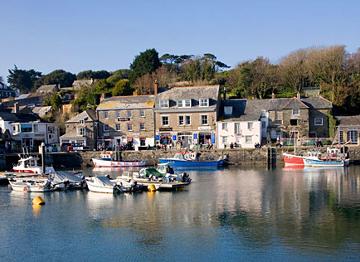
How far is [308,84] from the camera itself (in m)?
82.4

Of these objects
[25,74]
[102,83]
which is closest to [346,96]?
[102,83]

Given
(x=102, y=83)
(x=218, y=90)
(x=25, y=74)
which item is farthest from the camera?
(x=25, y=74)

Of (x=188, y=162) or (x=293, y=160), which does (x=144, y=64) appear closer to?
(x=188, y=162)

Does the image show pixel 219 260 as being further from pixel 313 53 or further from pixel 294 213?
pixel 313 53

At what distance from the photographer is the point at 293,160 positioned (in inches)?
2349

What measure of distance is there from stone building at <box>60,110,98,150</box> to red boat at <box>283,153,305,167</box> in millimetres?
25961

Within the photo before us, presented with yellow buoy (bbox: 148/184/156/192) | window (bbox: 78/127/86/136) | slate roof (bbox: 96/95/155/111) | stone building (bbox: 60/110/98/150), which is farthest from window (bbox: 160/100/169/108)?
yellow buoy (bbox: 148/184/156/192)

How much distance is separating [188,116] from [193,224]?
135 ft

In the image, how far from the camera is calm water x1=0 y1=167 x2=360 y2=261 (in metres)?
24.5

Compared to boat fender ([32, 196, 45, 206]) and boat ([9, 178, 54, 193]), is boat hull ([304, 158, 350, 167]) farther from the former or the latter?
boat fender ([32, 196, 45, 206])

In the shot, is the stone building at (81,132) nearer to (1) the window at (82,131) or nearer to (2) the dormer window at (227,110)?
(1) the window at (82,131)

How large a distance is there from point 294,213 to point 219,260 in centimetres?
1031

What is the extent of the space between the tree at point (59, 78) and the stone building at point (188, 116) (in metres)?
59.3

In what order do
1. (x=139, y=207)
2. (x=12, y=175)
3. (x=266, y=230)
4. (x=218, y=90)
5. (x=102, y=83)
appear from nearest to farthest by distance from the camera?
(x=266, y=230), (x=139, y=207), (x=12, y=175), (x=218, y=90), (x=102, y=83)
